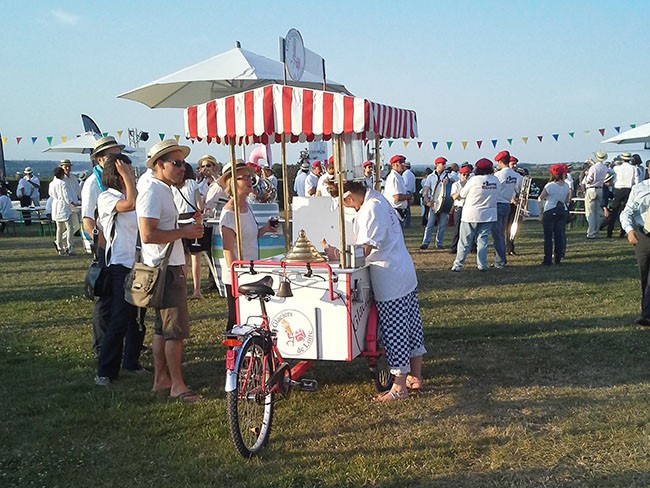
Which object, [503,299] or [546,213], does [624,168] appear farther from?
[503,299]

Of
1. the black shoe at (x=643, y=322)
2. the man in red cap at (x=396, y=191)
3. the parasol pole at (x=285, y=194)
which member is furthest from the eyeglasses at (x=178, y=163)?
the man in red cap at (x=396, y=191)

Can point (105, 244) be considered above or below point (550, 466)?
above

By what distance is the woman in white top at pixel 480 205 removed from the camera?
9.72m

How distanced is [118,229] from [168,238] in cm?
83

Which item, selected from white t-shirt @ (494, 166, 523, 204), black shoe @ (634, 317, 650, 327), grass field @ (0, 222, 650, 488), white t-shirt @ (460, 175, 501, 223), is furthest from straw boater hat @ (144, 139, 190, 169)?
white t-shirt @ (494, 166, 523, 204)

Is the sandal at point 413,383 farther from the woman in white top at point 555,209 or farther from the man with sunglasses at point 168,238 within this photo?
the woman in white top at point 555,209

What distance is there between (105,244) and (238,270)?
152 centimetres

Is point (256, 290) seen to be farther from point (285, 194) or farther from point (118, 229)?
point (285, 194)

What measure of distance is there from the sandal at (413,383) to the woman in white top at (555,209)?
6307mm

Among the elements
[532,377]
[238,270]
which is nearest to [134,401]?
[238,270]

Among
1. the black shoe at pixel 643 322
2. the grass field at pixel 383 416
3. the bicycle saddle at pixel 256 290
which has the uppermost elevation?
the bicycle saddle at pixel 256 290

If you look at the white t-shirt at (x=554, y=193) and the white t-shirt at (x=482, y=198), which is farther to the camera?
the white t-shirt at (x=554, y=193)

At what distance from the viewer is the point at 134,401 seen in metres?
4.75

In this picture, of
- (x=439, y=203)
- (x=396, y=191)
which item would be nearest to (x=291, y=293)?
(x=396, y=191)
